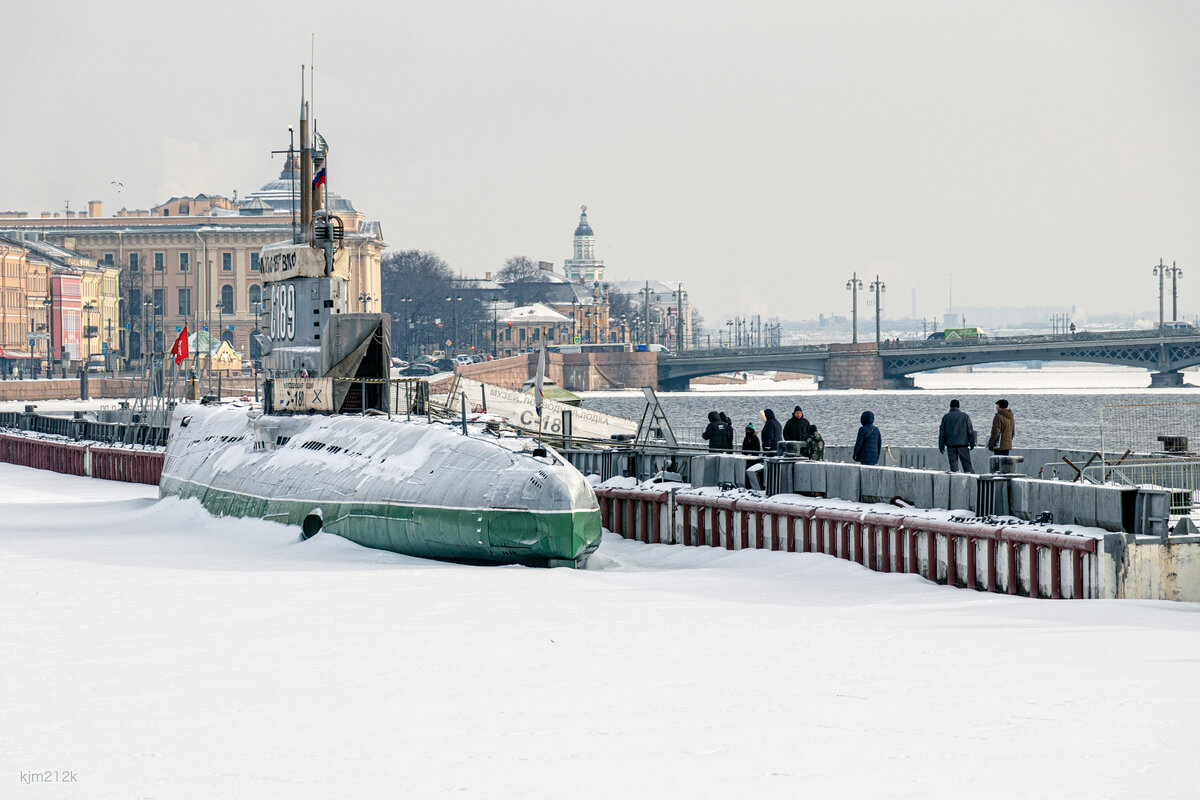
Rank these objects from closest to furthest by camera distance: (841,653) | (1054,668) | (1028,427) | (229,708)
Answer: (229,708) < (1054,668) < (841,653) < (1028,427)

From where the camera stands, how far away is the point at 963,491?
22781 millimetres

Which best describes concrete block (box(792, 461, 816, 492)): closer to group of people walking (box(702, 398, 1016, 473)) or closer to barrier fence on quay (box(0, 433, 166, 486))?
group of people walking (box(702, 398, 1016, 473))

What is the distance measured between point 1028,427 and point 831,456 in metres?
85.9

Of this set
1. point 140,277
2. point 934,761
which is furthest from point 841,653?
point 140,277

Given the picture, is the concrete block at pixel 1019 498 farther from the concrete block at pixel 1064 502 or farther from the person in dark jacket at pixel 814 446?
the person in dark jacket at pixel 814 446

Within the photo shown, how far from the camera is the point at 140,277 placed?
598ft

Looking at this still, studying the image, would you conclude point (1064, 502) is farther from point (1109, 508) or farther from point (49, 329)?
point (49, 329)

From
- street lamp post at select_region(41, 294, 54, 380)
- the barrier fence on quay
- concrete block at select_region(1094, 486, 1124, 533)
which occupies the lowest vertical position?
the barrier fence on quay

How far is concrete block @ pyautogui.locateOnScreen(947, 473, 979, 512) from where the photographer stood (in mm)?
22516

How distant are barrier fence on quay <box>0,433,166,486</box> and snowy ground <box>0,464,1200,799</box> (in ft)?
79.6

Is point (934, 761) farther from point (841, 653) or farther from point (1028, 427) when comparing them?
point (1028, 427)

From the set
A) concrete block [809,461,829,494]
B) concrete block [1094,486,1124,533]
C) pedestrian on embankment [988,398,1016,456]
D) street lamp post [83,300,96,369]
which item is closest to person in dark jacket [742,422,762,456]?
concrete block [809,461,829,494]

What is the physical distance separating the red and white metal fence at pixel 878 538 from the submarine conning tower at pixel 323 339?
5102 mm

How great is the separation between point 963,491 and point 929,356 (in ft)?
459
